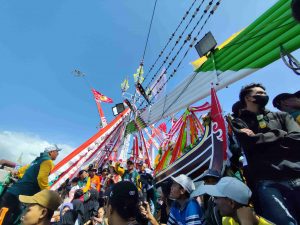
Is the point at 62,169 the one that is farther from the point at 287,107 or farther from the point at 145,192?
the point at 287,107

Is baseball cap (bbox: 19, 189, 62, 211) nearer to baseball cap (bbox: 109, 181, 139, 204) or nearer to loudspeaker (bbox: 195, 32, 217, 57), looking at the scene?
baseball cap (bbox: 109, 181, 139, 204)

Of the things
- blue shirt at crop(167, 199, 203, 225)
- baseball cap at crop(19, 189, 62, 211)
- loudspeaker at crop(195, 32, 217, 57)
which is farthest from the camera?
loudspeaker at crop(195, 32, 217, 57)

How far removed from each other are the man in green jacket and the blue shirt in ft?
7.52

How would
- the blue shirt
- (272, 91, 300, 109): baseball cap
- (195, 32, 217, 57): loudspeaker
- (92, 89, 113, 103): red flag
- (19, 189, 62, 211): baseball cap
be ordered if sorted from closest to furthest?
(19, 189, 62, 211): baseball cap → the blue shirt → (272, 91, 300, 109): baseball cap → (195, 32, 217, 57): loudspeaker → (92, 89, 113, 103): red flag

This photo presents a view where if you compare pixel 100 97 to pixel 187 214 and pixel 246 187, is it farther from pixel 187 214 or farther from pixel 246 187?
pixel 246 187

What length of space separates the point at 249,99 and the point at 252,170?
2.54 ft

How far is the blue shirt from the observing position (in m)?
2.80

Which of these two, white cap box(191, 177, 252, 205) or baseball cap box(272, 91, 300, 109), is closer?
white cap box(191, 177, 252, 205)

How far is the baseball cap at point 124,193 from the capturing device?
193 centimetres

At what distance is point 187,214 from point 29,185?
280 centimetres

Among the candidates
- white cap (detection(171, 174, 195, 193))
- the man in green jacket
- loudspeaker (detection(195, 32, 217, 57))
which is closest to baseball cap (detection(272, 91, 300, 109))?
white cap (detection(171, 174, 195, 193))

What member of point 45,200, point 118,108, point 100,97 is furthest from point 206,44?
point 100,97

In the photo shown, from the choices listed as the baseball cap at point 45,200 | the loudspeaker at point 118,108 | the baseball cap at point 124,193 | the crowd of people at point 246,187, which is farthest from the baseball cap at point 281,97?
the loudspeaker at point 118,108

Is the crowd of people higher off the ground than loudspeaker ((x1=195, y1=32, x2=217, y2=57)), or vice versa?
loudspeaker ((x1=195, y1=32, x2=217, y2=57))
